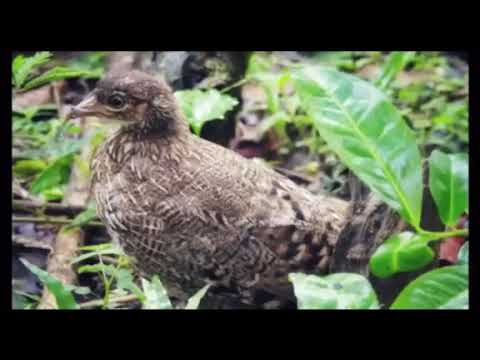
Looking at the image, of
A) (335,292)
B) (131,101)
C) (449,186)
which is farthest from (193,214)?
(449,186)

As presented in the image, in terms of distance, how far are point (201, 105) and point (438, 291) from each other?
4.82 ft

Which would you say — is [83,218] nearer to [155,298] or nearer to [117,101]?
[117,101]

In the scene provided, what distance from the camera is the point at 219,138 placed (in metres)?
3.98

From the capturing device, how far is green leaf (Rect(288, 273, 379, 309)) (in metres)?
2.37

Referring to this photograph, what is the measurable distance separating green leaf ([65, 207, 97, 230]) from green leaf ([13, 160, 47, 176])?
1.62ft

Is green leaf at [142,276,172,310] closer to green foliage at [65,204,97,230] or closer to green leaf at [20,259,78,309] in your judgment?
green leaf at [20,259,78,309]

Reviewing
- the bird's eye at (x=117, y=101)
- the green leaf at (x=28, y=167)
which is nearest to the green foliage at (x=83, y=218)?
the green leaf at (x=28, y=167)

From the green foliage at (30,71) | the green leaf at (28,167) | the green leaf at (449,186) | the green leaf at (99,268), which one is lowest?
the green leaf at (99,268)

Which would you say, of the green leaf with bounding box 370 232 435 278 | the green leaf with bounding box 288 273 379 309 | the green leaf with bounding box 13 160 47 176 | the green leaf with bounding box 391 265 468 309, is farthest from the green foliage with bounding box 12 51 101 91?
the green leaf with bounding box 391 265 468 309

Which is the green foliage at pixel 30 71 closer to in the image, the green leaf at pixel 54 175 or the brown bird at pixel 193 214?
the brown bird at pixel 193 214

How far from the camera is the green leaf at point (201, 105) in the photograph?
3.47 metres

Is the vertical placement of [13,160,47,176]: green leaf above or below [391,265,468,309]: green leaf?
above

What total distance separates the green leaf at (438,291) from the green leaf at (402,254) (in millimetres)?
74
